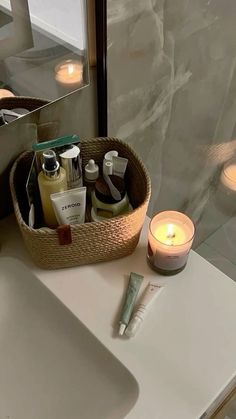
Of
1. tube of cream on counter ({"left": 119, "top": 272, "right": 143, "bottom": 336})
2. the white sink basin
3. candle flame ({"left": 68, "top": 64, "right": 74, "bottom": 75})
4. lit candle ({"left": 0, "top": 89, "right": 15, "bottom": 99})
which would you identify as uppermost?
candle flame ({"left": 68, "top": 64, "right": 74, "bottom": 75})

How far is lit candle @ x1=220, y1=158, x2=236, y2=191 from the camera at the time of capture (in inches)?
60.1

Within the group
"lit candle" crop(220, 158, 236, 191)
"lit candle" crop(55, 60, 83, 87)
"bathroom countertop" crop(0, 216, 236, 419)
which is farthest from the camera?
"lit candle" crop(220, 158, 236, 191)

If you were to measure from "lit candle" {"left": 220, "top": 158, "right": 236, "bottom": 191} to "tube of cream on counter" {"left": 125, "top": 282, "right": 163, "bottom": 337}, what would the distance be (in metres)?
0.84

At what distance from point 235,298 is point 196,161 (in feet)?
2.04

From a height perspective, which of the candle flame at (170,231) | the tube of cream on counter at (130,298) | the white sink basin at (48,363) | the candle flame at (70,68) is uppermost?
the candle flame at (70,68)

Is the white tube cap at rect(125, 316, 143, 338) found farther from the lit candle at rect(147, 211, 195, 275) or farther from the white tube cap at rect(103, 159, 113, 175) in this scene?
the white tube cap at rect(103, 159, 113, 175)

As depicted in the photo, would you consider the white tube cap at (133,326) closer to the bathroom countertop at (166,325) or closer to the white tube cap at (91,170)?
the bathroom countertop at (166,325)

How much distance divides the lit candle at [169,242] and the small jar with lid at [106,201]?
76 millimetres

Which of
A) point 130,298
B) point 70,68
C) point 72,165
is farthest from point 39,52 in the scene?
point 130,298

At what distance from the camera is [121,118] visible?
93 cm

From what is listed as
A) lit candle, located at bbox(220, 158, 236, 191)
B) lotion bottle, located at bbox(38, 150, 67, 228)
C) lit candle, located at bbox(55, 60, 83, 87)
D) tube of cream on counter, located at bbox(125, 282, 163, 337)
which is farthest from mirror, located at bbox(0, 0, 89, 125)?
lit candle, located at bbox(220, 158, 236, 191)

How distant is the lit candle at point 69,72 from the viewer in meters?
0.77

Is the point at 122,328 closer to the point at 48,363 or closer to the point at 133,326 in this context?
the point at 133,326

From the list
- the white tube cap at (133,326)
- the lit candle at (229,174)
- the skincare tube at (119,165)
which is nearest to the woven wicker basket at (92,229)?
the skincare tube at (119,165)
